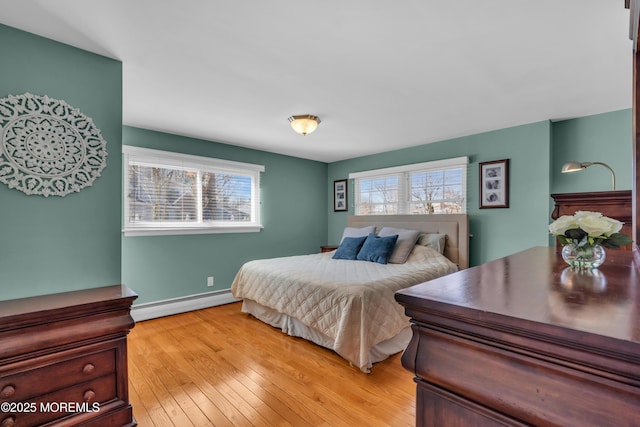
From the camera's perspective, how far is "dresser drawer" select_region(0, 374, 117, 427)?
1417mm

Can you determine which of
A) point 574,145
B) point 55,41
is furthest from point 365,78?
point 574,145

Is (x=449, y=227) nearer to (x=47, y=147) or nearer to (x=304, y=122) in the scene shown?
(x=304, y=122)

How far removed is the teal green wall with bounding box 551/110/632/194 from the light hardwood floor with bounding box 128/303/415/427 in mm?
2642

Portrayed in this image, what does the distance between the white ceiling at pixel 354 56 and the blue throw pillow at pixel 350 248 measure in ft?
5.01

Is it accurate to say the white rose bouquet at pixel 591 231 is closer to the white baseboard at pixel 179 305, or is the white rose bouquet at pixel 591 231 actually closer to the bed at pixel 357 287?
the bed at pixel 357 287

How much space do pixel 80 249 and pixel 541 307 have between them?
7.35 ft

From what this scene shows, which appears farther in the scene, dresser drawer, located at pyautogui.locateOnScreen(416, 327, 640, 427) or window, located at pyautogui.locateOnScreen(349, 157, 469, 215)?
window, located at pyautogui.locateOnScreen(349, 157, 469, 215)

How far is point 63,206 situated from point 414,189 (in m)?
3.94

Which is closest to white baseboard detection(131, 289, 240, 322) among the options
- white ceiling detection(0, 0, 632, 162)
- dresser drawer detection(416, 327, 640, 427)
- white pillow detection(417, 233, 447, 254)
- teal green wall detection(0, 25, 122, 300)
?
teal green wall detection(0, 25, 122, 300)

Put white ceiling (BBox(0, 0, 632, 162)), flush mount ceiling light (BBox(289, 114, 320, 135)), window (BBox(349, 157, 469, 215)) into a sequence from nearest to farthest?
1. white ceiling (BBox(0, 0, 632, 162))
2. flush mount ceiling light (BBox(289, 114, 320, 135))
3. window (BBox(349, 157, 469, 215))

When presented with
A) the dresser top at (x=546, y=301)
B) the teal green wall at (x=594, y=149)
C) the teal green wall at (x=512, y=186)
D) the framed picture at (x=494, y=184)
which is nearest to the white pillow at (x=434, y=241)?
the teal green wall at (x=512, y=186)

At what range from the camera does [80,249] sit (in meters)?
1.82

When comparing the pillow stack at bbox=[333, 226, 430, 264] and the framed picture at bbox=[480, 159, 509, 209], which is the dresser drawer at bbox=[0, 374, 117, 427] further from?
the framed picture at bbox=[480, 159, 509, 209]

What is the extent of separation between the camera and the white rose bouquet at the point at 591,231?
110 cm
